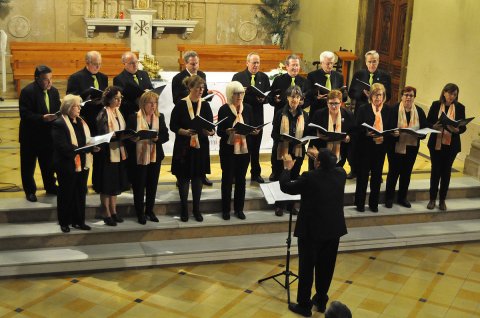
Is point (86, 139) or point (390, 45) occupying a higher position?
point (390, 45)

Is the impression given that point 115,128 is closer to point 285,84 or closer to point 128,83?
point 128,83

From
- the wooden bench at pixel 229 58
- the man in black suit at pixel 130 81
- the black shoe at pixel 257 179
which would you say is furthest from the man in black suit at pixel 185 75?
the wooden bench at pixel 229 58

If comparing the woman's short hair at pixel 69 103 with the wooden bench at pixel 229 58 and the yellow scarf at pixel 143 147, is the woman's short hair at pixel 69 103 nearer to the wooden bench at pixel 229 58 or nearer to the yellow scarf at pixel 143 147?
the yellow scarf at pixel 143 147

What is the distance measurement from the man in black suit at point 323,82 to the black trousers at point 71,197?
10.0ft

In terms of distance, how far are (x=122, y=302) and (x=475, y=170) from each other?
548 centimetres

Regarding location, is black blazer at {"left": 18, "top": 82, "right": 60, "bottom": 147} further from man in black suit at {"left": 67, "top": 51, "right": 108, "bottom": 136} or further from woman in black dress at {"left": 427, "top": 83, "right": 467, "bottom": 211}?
woman in black dress at {"left": 427, "top": 83, "right": 467, "bottom": 211}

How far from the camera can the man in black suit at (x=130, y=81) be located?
8.19m

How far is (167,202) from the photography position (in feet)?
27.2

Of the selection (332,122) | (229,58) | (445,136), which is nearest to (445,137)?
(445,136)

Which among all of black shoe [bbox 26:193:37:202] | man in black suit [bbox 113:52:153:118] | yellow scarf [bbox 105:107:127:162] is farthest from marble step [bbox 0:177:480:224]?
man in black suit [bbox 113:52:153:118]

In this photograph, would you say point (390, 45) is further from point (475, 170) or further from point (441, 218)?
point (441, 218)

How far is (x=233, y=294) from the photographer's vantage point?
706 centimetres

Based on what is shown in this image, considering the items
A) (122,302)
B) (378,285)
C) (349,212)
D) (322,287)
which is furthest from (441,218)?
(122,302)

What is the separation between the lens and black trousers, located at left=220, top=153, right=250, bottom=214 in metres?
8.02
